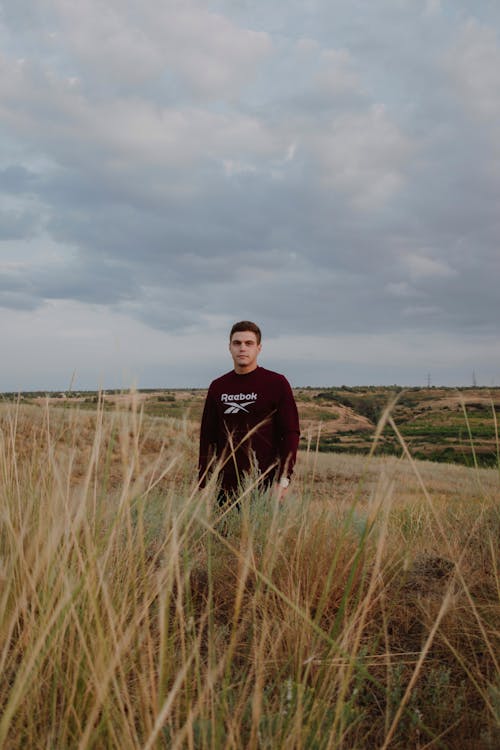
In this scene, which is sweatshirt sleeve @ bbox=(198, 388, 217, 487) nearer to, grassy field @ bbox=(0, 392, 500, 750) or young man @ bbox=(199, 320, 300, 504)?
young man @ bbox=(199, 320, 300, 504)

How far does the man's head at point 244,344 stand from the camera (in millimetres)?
5039

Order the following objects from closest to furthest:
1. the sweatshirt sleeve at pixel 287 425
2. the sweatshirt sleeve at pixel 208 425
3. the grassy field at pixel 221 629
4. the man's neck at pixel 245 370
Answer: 1. the grassy field at pixel 221 629
2. the sweatshirt sleeve at pixel 287 425
3. the man's neck at pixel 245 370
4. the sweatshirt sleeve at pixel 208 425

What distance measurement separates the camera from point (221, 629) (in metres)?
2.39

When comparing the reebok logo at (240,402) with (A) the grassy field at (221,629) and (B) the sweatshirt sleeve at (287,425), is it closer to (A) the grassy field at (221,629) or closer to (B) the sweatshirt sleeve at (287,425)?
(B) the sweatshirt sleeve at (287,425)

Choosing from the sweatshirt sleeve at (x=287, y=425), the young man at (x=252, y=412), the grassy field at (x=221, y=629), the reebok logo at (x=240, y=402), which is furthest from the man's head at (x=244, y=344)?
the grassy field at (x=221, y=629)

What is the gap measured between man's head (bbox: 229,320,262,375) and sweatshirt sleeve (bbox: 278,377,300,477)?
35 cm

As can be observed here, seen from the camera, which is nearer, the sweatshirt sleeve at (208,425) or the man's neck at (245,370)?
the man's neck at (245,370)

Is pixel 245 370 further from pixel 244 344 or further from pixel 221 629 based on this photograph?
pixel 221 629

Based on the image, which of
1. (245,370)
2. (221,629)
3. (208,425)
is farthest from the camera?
(208,425)

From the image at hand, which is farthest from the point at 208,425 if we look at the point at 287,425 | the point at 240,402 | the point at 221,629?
the point at 221,629

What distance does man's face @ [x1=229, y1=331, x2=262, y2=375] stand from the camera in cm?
505

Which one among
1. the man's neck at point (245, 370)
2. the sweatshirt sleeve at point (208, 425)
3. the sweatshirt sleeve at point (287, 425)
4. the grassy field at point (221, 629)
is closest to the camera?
the grassy field at point (221, 629)

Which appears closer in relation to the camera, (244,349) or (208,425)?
(244,349)

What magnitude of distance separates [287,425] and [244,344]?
2.52ft
